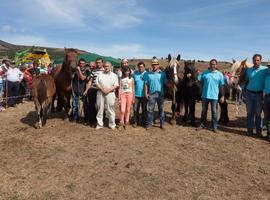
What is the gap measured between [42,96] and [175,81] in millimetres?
3942

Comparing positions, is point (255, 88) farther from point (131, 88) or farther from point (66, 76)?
point (66, 76)

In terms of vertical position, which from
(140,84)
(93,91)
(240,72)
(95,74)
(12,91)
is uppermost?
(240,72)

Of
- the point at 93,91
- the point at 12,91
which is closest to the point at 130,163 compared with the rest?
the point at 93,91

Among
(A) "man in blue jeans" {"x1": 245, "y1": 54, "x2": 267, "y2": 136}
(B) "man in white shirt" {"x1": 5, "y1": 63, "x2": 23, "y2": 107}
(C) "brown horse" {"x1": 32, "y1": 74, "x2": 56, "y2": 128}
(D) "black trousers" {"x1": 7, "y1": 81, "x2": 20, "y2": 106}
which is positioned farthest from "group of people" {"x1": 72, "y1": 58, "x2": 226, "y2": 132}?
(D) "black trousers" {"x1": 7, "y1": 81, "x2": 20, "y2": 106}

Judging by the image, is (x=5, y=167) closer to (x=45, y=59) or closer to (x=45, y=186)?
(x=45, y=186)

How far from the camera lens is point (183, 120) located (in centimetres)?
1060

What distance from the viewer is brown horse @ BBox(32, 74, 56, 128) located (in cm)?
910

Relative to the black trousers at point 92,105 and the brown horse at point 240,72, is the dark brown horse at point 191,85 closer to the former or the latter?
the brown horse at point 240,72

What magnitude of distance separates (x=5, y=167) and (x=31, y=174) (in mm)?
722

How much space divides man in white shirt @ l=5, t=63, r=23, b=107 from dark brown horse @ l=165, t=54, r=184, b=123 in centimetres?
724

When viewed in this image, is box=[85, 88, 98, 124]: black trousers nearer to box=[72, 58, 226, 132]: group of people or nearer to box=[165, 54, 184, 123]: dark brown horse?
box=[72, 58, 226, 132]: group of people

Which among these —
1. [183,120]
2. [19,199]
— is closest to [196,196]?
[19,199]

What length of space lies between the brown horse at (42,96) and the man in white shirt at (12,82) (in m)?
4.74

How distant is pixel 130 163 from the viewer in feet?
20.7
